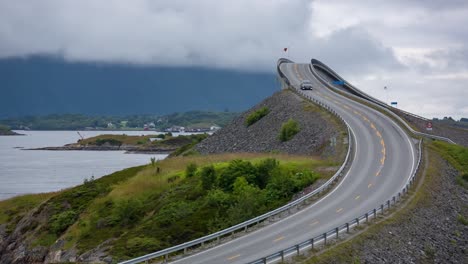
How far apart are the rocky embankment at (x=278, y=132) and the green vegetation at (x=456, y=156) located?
986 cm

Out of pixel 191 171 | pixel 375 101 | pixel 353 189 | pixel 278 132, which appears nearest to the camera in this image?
pixel 353 189

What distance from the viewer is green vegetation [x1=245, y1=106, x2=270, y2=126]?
8544 centimetres

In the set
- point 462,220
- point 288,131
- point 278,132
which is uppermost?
point 278,132

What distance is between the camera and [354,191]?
142 feet

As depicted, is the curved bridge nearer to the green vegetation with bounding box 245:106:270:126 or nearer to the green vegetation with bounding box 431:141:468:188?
the green vegetation with bounding box 431:141:468:188

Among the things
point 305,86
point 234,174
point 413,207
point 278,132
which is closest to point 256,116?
point 278,132

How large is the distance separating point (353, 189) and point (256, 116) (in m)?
42.7

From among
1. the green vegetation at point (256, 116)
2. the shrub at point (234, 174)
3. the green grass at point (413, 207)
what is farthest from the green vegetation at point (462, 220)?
the green vegetation at point (256, 116)

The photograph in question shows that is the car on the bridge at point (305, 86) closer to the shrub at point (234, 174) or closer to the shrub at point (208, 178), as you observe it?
the shrub at point (234, 174)

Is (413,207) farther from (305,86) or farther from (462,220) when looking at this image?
(305,86)

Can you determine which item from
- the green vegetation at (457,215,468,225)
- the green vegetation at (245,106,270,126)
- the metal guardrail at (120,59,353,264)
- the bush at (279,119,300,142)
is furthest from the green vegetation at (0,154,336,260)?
the green vegetation at (245,106,270,126)

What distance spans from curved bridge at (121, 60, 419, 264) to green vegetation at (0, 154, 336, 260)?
3154 mm

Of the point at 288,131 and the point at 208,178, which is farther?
the point at 288,131

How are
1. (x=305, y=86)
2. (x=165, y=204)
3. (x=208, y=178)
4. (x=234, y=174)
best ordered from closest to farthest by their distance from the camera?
(x=165, y=204), (x=234, y=174), (x=208, y=178), (x=305, y=86)
